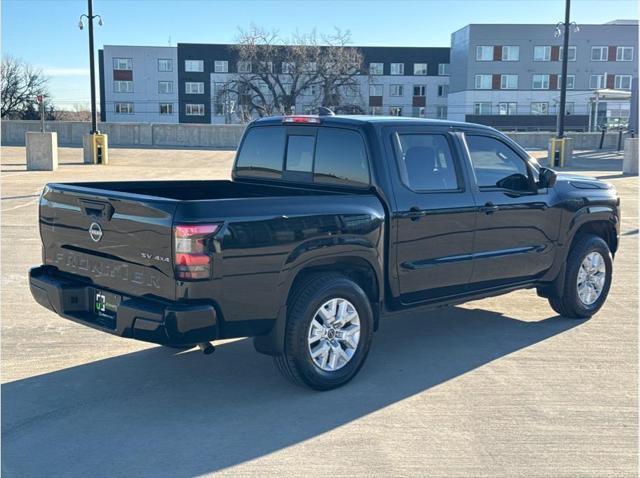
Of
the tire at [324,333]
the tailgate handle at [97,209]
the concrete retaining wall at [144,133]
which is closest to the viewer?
the tailgate handle at [97,209]

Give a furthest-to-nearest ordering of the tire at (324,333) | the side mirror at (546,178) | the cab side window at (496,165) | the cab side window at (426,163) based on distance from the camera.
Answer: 1. the side mirror at (546,178)
2. the cab side window at (496,165)
3. the cab side window at (426,163)
4. the tire at (324,333)

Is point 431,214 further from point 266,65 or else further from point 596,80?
point 596,80

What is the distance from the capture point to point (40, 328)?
21.8ft

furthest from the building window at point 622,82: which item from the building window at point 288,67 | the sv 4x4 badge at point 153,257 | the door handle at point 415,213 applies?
the sv 4x4 badge at point 153,257

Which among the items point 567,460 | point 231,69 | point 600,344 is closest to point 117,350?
point 567,460

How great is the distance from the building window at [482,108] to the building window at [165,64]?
3314cm

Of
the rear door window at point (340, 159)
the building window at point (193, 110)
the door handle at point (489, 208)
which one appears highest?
the building window at point (193, 110)

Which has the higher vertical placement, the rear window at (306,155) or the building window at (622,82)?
the building window at (622,82)

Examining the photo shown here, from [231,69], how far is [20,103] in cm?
2237

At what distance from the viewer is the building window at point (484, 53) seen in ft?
232

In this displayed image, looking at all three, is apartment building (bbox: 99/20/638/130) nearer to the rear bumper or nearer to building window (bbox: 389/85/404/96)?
building window (bbox: 389/85/404/96)

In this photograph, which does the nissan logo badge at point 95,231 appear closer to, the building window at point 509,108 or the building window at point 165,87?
the building window at point 509,108

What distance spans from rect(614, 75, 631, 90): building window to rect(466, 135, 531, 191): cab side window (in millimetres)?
71124

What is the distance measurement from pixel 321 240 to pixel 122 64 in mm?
79108
